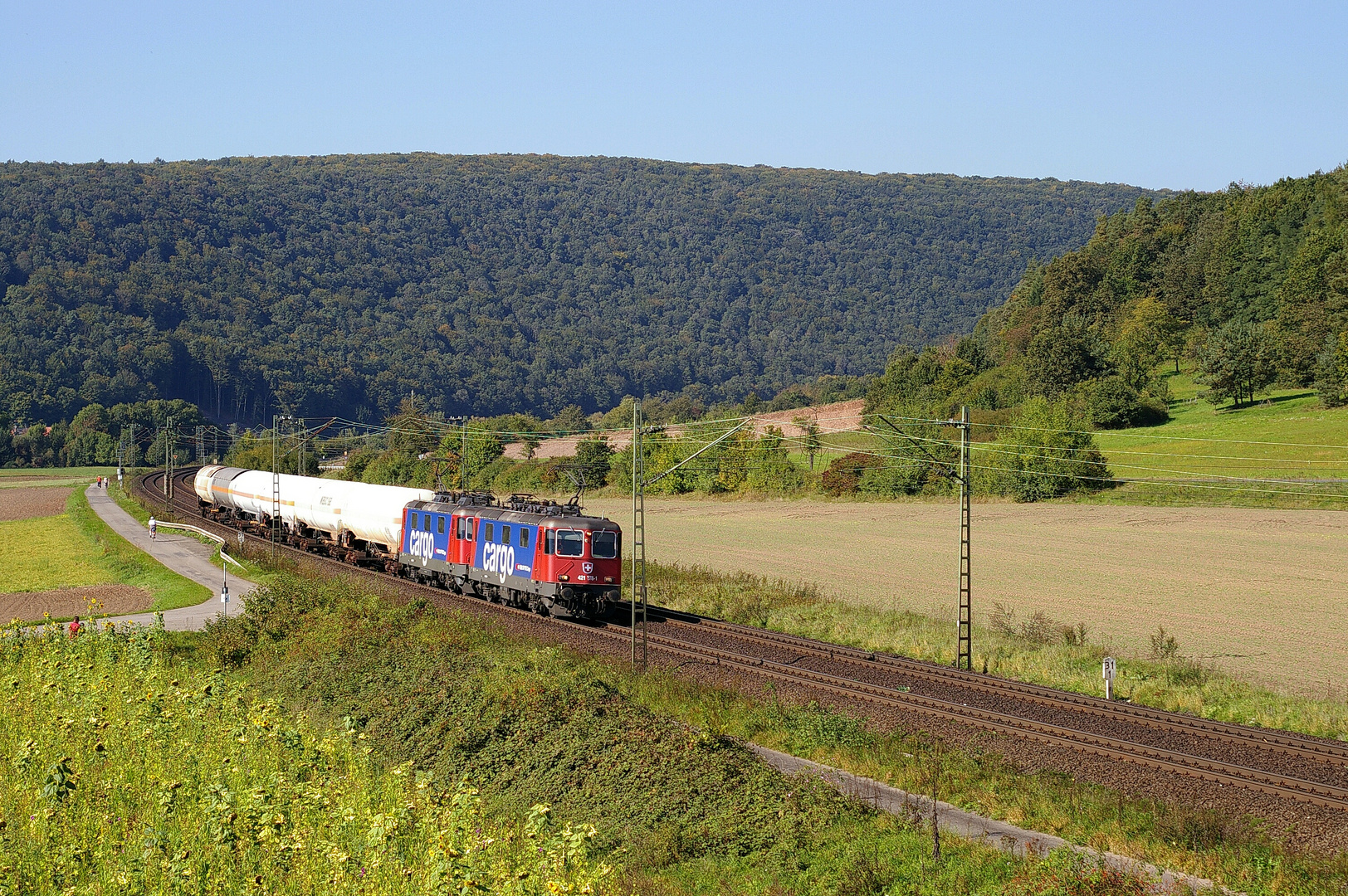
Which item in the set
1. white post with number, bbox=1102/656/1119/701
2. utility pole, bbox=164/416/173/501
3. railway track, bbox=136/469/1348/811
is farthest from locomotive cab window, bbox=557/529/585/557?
utility pole, bbox=164/416/173/501

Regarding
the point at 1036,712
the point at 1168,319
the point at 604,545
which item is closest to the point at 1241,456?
the point at 1168,319

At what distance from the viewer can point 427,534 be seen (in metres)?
41.9

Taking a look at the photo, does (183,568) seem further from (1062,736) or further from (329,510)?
(1062,736)

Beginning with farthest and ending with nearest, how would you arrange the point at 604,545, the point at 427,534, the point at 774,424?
the point at 774,424 < the point at 427,534 < the point at 604,545

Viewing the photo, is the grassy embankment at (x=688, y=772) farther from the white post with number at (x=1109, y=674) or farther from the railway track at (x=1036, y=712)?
the white post with number at (x=1109, y=674)

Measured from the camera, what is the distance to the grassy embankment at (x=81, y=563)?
45688mm

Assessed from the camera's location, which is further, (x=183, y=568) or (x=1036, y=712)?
(x=183, y=568)

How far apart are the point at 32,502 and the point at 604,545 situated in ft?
298

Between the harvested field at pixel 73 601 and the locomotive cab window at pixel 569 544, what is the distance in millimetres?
17931

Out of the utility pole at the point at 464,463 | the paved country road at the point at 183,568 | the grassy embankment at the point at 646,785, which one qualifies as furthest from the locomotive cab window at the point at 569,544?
the utility pole at the point at 464,463

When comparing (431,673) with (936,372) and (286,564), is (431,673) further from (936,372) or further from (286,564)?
(936,372)

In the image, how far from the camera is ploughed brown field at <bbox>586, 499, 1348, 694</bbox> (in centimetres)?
3350

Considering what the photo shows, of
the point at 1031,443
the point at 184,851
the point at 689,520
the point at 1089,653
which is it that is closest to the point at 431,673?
the point at 184,851

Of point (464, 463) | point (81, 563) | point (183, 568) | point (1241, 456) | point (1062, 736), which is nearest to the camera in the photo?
point (1062, 736)
